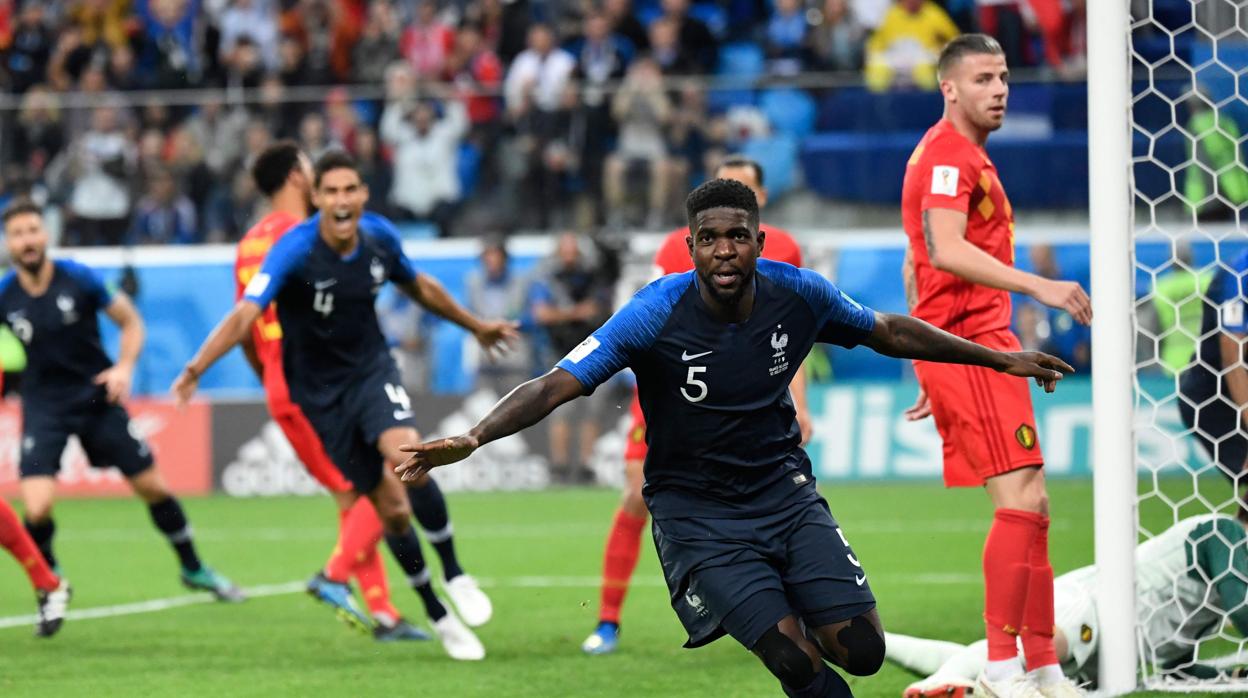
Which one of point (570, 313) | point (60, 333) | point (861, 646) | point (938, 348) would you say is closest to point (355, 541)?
point (60, 333)

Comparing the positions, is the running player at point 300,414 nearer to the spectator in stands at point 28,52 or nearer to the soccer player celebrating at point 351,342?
the soccer player celebrating at point 351,342

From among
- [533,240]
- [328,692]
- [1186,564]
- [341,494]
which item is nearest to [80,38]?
[533,240]

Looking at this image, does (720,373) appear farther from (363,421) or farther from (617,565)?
(363,421)

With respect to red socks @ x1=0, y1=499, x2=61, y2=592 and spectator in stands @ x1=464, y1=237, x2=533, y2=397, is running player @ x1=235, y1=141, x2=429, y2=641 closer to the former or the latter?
red socks @ x1=0, y1=499, x2=61, y2=592

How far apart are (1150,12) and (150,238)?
1420 centimetres

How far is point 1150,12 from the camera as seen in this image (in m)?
7.29

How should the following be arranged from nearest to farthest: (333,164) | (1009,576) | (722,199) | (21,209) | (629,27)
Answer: (722,199)
(1009,576)
(333,164)
(21,209)
(629,27)

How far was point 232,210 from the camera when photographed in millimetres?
19219

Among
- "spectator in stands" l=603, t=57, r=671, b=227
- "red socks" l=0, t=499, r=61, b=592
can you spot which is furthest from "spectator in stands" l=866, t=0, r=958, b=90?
"red socks" l=0, t=499, r=61, b=592

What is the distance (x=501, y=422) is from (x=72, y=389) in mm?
5994

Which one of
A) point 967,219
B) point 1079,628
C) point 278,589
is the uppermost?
point 967,219

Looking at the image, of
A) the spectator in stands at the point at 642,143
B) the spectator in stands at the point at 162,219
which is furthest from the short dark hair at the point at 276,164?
the spectator in stands at the point at 162,219

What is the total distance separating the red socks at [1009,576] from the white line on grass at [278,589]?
4015 mm

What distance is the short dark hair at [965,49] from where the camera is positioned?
21.2 ft
